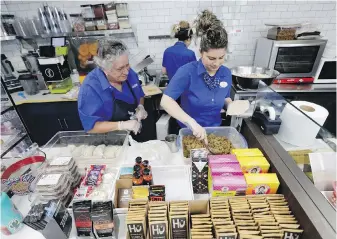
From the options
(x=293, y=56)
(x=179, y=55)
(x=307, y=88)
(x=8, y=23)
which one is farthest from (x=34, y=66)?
(x=307, y=88)

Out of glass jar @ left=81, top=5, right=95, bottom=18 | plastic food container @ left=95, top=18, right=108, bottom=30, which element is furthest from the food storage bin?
glass jar @ left=81, top=5, right=95, bottom=18

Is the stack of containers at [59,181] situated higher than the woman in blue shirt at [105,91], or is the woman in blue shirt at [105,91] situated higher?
the woman in blue shirt at [105,91]

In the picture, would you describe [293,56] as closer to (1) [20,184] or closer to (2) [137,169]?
(2) [137,169]

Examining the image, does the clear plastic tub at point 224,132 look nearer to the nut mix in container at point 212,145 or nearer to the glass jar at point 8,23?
the nut mix in container at point 212,145

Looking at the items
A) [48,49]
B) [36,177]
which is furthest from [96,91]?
[48,49]

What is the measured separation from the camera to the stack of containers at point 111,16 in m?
3.18

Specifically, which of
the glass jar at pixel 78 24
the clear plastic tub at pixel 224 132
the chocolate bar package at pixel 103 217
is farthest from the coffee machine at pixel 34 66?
the chocolate bar package at pixel 103 217

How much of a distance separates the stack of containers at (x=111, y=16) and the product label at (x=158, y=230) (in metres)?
3.27

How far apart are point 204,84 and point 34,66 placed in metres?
3.25

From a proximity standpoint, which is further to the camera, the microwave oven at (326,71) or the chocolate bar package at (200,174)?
the microwave oven at (326,71)

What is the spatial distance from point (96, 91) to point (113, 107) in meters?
0.23

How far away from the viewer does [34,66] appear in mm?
3441

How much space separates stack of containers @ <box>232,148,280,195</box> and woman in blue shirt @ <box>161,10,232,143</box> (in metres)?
0.30

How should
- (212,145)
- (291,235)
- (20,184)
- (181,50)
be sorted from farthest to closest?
(181,50) < (212,145) < (20,184) < (291,235)
